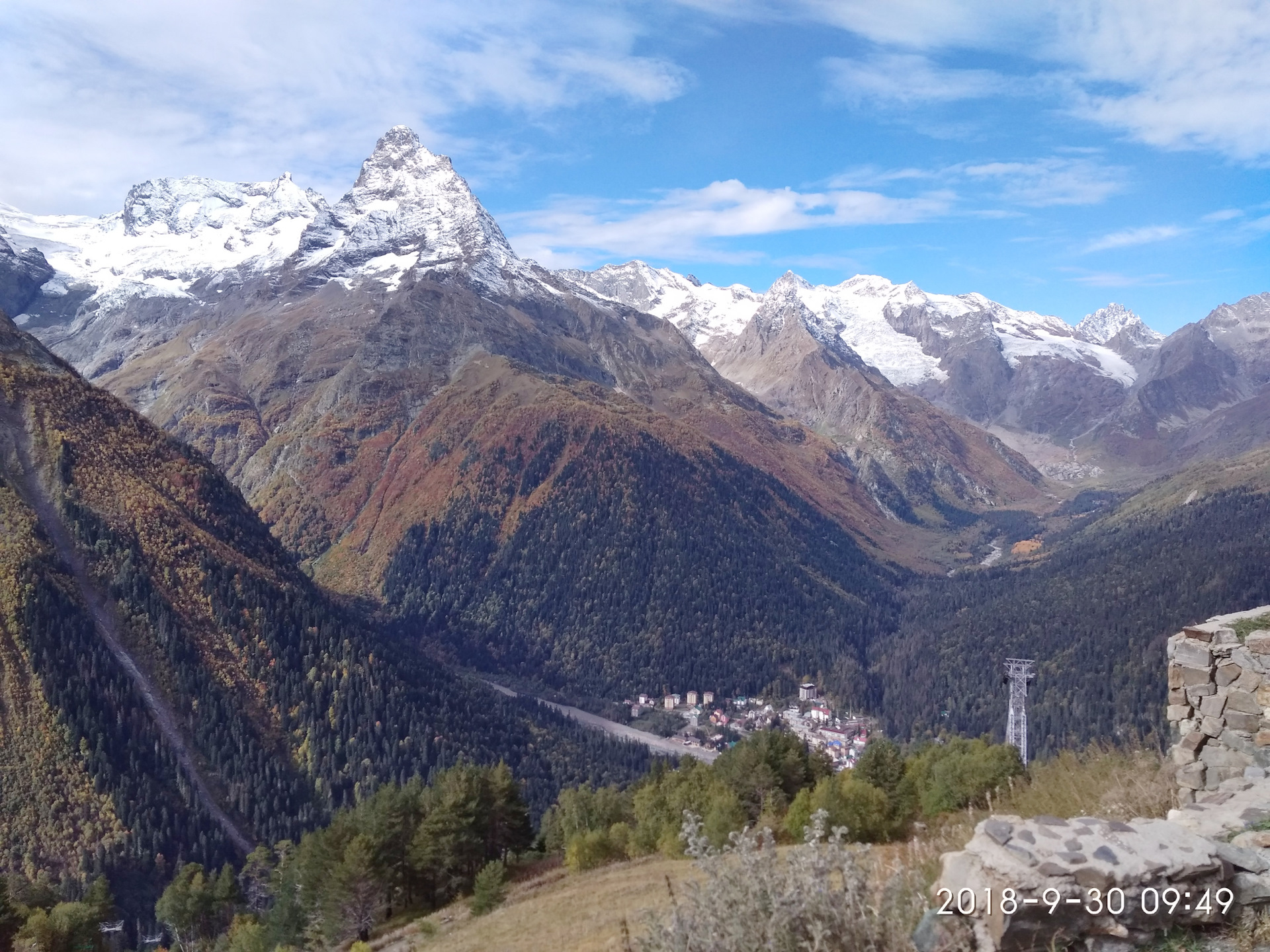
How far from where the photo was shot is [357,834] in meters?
42.4

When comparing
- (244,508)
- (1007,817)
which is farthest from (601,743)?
(1007,817)

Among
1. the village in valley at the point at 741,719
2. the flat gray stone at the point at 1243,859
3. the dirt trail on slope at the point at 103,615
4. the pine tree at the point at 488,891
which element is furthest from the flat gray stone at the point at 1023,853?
the village in valley at the point at 741,719

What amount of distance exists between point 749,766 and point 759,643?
14681cm

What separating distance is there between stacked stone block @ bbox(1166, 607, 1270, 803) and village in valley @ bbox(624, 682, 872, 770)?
400 feet

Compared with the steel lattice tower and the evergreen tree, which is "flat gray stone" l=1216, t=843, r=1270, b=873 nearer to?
the evergreen tree

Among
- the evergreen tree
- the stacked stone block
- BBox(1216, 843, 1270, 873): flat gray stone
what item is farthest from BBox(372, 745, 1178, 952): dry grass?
the evergreen tree

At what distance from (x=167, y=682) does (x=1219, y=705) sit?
112 meters

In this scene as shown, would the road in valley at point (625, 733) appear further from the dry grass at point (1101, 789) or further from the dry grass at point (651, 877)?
the dry grass at point (1101, 789)

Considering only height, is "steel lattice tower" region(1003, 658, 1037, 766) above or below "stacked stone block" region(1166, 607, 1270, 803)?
below

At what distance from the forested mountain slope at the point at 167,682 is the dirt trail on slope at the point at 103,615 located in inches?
9.5

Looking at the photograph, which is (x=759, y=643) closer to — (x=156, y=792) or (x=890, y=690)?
(x=890, y=690)

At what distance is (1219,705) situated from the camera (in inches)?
→ 673

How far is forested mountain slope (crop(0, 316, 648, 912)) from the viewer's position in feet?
270

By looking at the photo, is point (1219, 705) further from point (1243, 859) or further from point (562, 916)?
point (562, 916)
